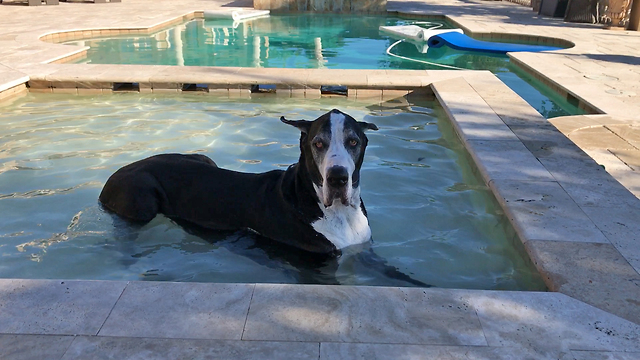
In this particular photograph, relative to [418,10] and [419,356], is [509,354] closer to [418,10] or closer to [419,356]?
[419,356]

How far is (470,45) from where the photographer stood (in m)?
15.7

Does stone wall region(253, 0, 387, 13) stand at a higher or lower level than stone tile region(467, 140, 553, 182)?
higher

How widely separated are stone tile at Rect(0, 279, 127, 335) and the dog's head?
1.62 metres

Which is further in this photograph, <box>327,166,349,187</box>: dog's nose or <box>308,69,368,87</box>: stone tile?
<box>308,69,368,87</box>: stone tile

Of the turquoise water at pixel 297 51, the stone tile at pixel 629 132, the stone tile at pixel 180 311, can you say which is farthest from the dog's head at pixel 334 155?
the turquoise water at pixel 297 51

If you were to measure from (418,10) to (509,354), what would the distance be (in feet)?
74.2

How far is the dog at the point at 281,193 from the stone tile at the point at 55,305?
1.46 m

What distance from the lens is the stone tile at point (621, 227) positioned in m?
4.40

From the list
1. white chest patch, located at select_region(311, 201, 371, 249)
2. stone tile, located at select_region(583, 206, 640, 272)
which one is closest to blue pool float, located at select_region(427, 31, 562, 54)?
stone tile, located at select_region(583, 206, 640, 272)

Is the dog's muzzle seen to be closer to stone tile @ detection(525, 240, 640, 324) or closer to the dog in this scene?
the dog

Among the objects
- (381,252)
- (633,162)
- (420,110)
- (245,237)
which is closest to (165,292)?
(245,237)

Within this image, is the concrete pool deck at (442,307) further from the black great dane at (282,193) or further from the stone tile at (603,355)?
the black great dane at (282,193)

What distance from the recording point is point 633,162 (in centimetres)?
704

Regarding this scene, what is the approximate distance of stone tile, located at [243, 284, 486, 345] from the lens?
3.38 meters
